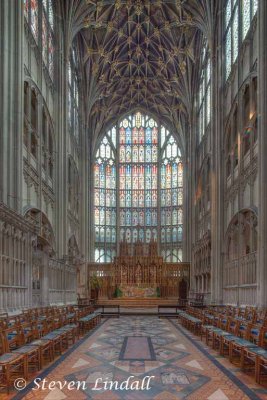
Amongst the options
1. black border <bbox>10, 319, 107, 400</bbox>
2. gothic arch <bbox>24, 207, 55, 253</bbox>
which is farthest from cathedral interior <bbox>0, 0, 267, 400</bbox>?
gothic arch <bbox>24, 207, 55, 253</bbox>

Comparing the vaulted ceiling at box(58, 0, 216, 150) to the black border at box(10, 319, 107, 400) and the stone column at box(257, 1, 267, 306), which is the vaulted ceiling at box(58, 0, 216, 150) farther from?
the black border at box(10, 319, 107, 400)

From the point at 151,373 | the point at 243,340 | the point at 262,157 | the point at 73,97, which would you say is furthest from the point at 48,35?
the point at 151,373

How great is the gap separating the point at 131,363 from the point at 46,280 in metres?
13.6

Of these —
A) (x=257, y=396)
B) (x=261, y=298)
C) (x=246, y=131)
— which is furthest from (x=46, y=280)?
(x=257, y=396)

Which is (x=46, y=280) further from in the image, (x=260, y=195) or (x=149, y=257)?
(x=149, y=257)

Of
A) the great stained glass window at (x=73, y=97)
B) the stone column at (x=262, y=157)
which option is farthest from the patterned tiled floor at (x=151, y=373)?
the great stained glass window at (x=73, y=97)

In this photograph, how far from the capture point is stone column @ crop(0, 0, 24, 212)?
709 inches

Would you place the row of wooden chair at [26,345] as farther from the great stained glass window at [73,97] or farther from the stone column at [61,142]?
the great stained glass window at [73,97]

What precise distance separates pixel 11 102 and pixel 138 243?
28470 millimetres

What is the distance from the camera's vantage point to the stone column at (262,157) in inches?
681

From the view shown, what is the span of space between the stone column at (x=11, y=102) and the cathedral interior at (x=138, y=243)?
62mm

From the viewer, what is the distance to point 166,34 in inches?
1644

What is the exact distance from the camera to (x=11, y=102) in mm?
18625

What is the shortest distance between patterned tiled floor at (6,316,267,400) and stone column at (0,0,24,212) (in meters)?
7.64
